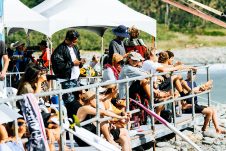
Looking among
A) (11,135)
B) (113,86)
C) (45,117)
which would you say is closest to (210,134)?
(113,86)

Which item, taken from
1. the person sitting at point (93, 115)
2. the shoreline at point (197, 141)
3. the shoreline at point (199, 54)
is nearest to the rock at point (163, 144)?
the shoreline at point (197, 141)

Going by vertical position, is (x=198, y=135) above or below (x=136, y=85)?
below

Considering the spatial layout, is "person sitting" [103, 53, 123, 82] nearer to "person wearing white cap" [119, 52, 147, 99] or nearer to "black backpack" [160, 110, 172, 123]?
"person wearing white cap" [119, 52, 147, 99]

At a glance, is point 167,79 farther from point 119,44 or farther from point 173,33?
point 173,33

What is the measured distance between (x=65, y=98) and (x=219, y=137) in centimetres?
374

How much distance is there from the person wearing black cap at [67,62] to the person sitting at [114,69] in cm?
58

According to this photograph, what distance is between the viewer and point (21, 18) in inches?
505

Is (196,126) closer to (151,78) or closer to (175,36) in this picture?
(151,78)

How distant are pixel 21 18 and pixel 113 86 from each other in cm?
458

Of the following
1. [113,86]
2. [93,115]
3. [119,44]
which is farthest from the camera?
[119,44]

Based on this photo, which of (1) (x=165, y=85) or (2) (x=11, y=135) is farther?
(1) (x=165, y=85)

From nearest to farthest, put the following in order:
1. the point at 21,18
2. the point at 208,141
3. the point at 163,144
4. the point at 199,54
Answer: the point at 163,144 → the point at 208,141 → the point at 21,18 → the point at 199,54

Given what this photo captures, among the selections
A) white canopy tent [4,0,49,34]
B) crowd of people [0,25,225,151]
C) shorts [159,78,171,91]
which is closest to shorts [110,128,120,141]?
crowd of people [0,25,225,151]

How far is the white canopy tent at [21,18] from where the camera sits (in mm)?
12727
